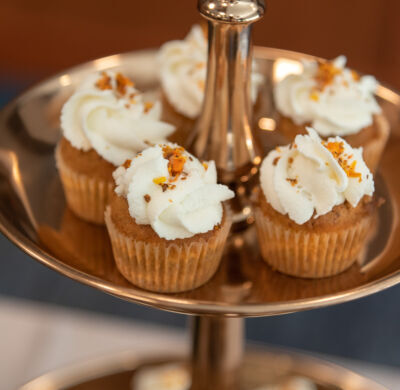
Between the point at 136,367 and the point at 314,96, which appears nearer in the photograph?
the point at 314,96

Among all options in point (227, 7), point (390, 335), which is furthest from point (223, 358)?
point (390, 335)

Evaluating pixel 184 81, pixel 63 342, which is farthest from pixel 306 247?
pixel 63 342

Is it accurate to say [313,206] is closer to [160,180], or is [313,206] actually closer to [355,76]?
[160,180]

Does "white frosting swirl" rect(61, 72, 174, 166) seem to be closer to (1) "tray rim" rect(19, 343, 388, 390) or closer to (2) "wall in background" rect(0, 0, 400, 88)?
(1) "tray rim" rect(19, 343, 388, 390)

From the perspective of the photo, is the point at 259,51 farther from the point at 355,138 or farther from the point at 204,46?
the point at 355,138

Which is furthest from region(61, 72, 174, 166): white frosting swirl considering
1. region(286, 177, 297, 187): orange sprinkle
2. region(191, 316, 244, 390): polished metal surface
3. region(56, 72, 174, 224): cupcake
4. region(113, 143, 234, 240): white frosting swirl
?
region(191, 316, 244, 390): polished metal surface
